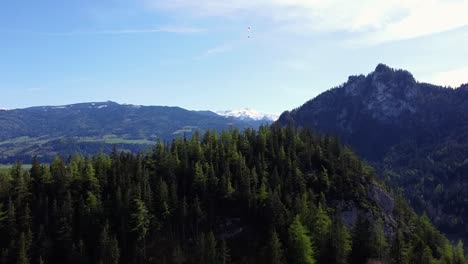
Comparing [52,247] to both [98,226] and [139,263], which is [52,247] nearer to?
[98,226]

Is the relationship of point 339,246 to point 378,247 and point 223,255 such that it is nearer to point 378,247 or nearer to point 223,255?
point 378,247

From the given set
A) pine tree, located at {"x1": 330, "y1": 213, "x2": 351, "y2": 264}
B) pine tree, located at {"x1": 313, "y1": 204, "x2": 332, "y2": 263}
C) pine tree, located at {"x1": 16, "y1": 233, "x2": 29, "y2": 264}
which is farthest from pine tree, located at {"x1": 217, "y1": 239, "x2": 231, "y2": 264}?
pine tree, located at {"x1": 16, "y1": 233, "x2": 29, "y2": 264}

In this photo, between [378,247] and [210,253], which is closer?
[210,253]

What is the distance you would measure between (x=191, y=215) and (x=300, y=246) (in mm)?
36028

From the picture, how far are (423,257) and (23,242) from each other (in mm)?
111168

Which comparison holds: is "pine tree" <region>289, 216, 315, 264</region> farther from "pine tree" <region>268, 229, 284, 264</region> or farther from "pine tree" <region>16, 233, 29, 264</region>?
"pine tree" <region>16, 233, 29, 264</region>

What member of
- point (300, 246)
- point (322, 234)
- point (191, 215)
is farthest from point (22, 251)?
point (322, 234)

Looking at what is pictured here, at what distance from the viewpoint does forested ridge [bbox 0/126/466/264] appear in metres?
131

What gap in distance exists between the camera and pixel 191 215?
488 ft

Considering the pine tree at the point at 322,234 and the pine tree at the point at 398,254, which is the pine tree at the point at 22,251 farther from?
the pine tree at the point at 398,254

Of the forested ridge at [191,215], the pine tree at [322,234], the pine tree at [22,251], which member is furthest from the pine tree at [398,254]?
the pine tree at [22,251]

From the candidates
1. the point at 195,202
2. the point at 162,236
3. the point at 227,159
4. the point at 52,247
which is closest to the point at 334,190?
the point at 227,159

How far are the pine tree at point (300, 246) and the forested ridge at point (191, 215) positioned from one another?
277 mm

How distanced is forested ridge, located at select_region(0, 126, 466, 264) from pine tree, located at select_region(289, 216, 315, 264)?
10.9 inches
